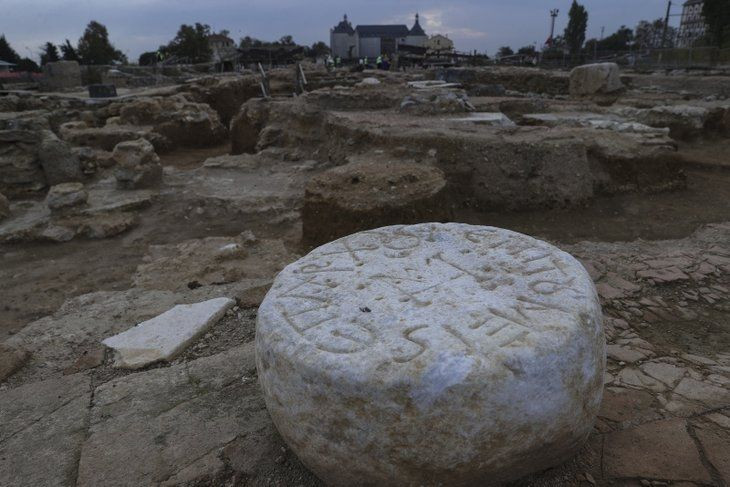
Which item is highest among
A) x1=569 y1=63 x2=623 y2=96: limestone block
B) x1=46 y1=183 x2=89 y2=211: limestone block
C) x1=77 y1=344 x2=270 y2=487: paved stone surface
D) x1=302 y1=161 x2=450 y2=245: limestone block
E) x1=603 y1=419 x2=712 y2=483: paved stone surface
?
x1=569 y1=63 x2=623 y2=96: limestone block

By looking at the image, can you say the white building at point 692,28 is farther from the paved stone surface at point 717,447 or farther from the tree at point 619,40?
the paved stone surface at point 717,447

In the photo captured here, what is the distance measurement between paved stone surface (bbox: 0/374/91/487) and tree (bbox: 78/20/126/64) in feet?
123

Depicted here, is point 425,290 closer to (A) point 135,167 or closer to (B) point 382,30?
(A) point 135,167

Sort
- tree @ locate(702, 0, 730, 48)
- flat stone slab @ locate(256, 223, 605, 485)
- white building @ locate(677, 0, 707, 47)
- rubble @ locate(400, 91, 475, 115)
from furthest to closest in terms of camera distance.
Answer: white building @ locate(677, 0, 707, 47), tree @ locate(702, 0, 730, 48), rubble @ locate(400, 91, 475, 115), flat stone slab @ locate(256, 223, 605, 485)

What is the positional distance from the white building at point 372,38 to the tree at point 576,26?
13025 mm

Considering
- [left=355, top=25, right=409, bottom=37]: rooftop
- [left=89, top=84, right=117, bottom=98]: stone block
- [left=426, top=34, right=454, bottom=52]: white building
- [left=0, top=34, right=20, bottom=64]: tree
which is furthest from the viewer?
[left=355, top=25, right=409, bottom=37]: rooftop

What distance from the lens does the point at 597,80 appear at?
11.3 m

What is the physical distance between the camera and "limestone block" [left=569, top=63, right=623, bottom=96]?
1112cm

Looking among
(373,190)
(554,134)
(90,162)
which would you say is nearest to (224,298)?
(373,190)

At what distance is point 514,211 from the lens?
5.06 metres

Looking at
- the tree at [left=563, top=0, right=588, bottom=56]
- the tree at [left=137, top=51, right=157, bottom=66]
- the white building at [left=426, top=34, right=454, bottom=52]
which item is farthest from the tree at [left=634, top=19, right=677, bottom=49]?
the tree at [left=137, top=51, right=157, bottom=66]

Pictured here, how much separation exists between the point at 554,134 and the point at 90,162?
664 cm

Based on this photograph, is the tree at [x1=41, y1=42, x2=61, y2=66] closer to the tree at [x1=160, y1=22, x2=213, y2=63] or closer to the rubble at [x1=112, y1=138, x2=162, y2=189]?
the tree at [x1=160, y1=22, x2=213, y2=63]

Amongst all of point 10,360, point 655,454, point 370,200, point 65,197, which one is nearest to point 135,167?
point 65,197
